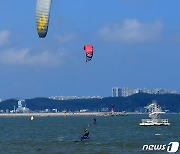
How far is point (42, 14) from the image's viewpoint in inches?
1527

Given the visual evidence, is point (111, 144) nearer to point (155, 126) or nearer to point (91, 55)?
point (91, 55)

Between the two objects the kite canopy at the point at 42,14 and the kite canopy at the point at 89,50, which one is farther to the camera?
the kite canopy at the point at 89,50

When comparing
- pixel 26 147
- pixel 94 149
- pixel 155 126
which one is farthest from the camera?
pixel 155 126

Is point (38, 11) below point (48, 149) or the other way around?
the other way around

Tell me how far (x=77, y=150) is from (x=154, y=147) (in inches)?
290

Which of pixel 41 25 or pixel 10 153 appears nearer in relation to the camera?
pixel 41 25

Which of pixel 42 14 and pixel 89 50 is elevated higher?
pixel 42 14

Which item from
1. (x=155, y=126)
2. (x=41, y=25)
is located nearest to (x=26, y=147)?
(x=41, y=25)

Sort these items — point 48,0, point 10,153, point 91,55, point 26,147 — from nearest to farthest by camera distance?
1. point 48,0
2. point 91,55
3. point 10,153
4. point 26,147

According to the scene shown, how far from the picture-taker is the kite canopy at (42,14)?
38.5 m

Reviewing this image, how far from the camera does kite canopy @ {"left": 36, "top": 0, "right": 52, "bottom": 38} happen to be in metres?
38.5

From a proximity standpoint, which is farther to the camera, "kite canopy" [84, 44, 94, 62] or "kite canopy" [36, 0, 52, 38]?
"kite canopy" [84, 44, 94, 62]

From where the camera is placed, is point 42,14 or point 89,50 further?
point 89,50

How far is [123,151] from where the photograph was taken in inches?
2272
